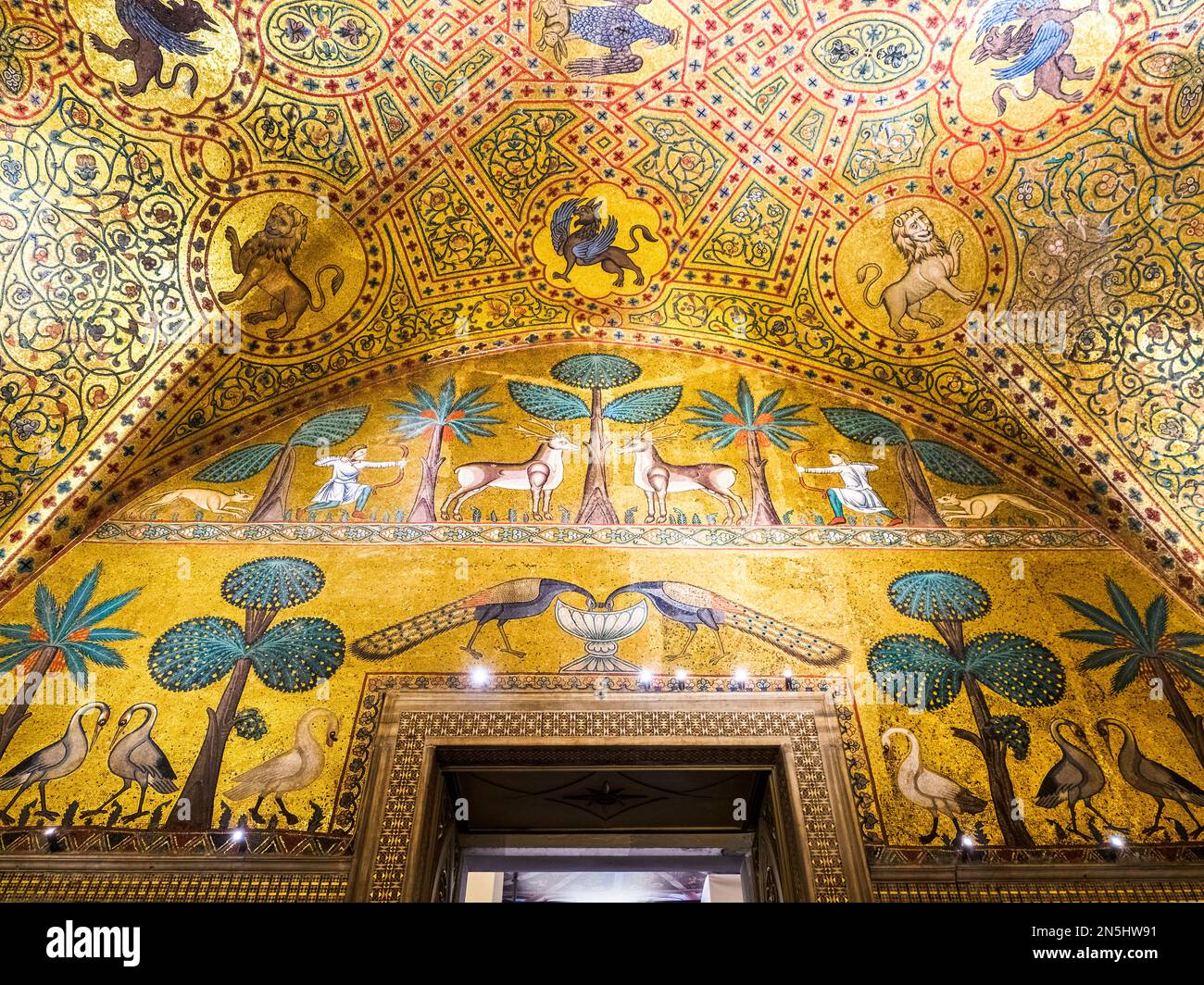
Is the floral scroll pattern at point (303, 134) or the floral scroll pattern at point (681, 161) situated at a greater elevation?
the floral scroll pattern at point (681, 161)

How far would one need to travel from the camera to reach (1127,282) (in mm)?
5750

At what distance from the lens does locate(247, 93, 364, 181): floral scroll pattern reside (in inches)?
230

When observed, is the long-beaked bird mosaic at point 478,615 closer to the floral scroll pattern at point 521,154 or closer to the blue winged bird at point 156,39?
the floral scroll pattern at point 521,154

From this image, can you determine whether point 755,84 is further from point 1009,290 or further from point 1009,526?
point 1009,526

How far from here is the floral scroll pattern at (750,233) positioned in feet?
21.1

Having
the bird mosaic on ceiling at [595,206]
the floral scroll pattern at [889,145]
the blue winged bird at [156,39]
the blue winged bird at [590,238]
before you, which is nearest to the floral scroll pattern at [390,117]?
the bird mosaic on ceiling at [595,206]

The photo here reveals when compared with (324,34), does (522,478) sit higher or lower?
lower

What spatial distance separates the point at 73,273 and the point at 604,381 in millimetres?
3640

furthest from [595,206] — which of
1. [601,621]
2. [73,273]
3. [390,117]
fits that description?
[73,273]

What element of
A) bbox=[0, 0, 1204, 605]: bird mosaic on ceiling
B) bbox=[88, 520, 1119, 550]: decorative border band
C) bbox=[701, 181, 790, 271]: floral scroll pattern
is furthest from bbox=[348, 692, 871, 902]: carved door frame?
bbox=[701, 181, 790, 271]: floral scroll pattern

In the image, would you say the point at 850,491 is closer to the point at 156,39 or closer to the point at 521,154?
the point at 521,154

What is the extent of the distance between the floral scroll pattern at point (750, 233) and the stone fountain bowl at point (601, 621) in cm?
305
